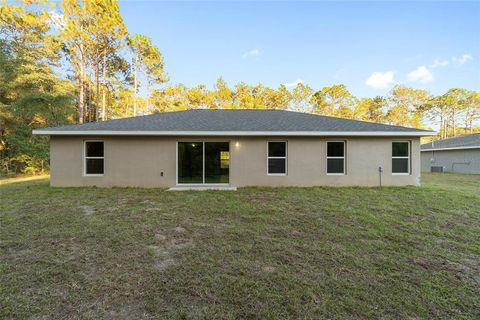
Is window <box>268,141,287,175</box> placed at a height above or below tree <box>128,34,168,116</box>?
below

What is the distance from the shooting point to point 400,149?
354 inches

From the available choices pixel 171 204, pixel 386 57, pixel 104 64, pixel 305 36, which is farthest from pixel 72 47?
pixel 386 57

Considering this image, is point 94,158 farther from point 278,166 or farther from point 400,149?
point 400,149

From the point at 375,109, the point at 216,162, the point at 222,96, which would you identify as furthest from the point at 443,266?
the point at 375,109

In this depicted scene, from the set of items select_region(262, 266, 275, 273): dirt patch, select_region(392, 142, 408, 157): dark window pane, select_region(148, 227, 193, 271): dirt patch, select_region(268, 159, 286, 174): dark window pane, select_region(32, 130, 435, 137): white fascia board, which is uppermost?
select_region(32, 130, 435, 137): white fascia board

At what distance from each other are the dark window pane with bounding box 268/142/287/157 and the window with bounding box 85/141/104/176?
6.43m

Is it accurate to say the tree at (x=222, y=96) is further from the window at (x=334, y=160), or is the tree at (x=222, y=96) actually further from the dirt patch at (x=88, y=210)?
the dirt patch at (x=88, y=210)

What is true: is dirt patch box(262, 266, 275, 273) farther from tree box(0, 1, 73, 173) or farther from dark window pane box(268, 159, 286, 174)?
tree box(0, 1, 73, 173)

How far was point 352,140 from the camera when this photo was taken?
884 centimetres

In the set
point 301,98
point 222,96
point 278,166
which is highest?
point 301,98

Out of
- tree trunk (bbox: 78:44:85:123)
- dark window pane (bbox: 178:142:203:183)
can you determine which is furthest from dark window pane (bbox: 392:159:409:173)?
tree trunk (bbox: 78:44:85:123)

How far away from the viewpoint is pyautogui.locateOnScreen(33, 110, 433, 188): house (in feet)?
28.0

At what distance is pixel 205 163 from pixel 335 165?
16.7ft

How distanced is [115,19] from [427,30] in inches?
826
